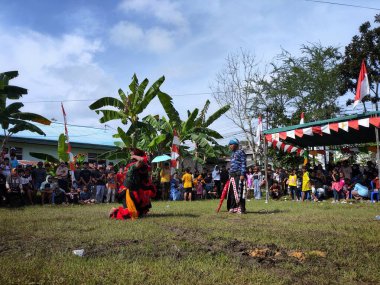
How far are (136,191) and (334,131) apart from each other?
9547 millimetres

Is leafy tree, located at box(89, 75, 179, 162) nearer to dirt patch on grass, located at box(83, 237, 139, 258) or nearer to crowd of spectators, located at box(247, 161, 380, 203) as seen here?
crowd of spectators, located at box(247, 161, 380, 203)

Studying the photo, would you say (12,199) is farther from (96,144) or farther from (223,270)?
(223,270)

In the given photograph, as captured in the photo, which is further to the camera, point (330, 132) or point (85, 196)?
point (85, 196)

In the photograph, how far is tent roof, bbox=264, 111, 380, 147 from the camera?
1393cm

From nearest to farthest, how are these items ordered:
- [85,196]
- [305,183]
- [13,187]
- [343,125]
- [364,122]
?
[364,122], [343,125], [13,187], [85,196], [305,183]

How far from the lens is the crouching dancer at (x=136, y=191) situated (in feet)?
30.8

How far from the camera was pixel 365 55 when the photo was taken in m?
23.0

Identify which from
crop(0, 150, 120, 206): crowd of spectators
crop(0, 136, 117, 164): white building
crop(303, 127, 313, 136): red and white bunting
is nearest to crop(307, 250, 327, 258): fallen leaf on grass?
crop(0, 150, 120, 206): crowd of spectators

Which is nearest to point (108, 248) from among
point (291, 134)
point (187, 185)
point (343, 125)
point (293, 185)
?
point (343, 125)

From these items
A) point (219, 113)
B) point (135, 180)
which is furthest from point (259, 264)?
point (219, 113)

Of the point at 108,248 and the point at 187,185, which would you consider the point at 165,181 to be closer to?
the point at 187,185

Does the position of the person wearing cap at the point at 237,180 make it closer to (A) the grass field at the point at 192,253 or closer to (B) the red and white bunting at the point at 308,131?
(A) the grass field at the point at 192,253

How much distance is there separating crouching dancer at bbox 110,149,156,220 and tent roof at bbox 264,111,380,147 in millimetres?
7991

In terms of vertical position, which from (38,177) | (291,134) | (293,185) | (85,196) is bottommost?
(85,196)
